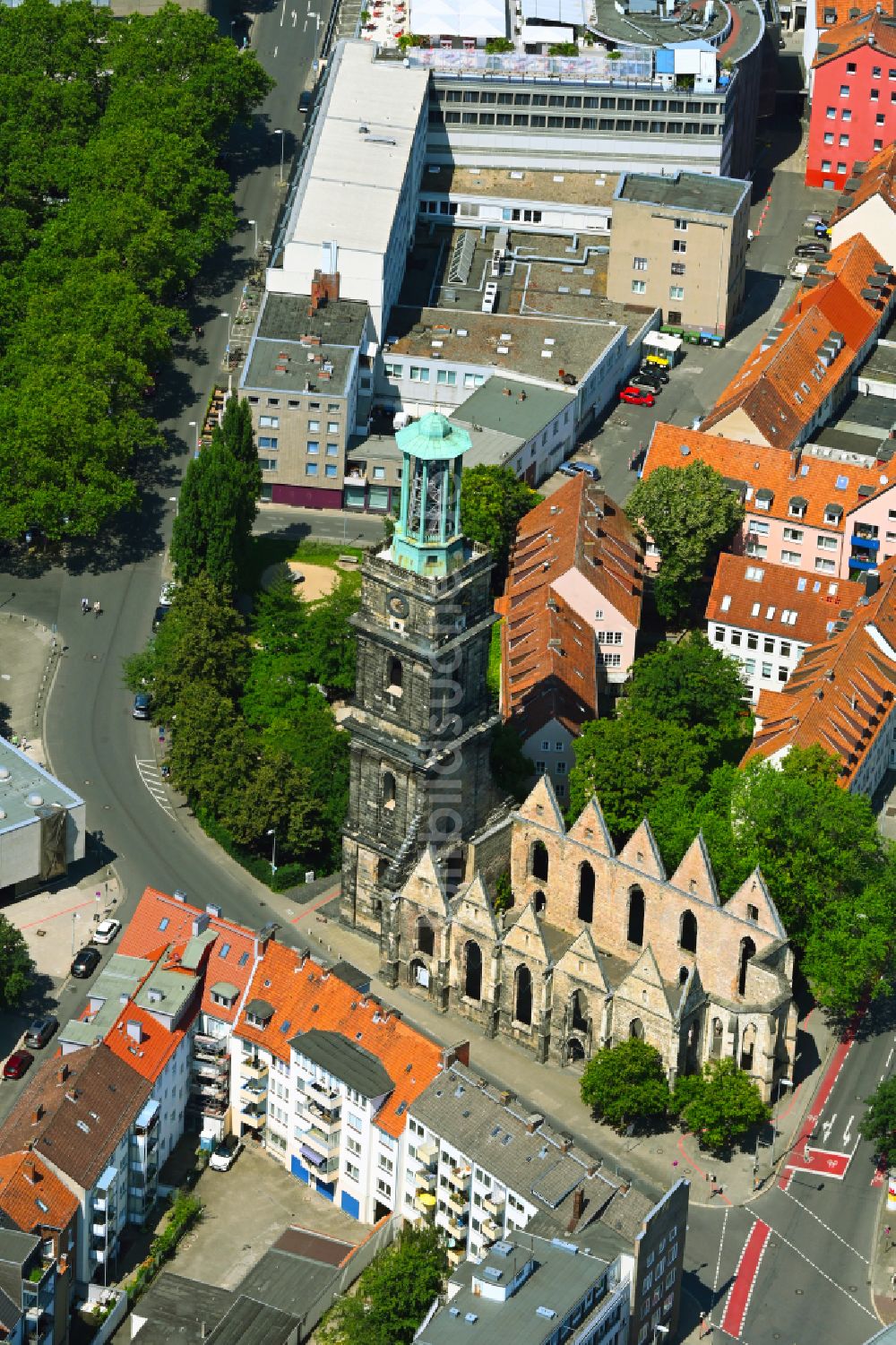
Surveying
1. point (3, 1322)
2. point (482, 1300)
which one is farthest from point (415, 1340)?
point (3, 1322)

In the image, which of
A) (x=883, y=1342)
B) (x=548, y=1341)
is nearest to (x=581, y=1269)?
(x=548, y=1341)

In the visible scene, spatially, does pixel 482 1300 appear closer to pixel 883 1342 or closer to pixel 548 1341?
pixel 548 1341

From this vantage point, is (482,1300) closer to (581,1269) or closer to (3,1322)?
(581,1269)

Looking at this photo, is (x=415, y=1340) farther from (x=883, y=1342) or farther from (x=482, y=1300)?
(x=883, y=1342)

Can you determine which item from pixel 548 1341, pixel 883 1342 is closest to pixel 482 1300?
pixel 548 1341

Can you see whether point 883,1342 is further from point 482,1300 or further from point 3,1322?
point 3,1322
